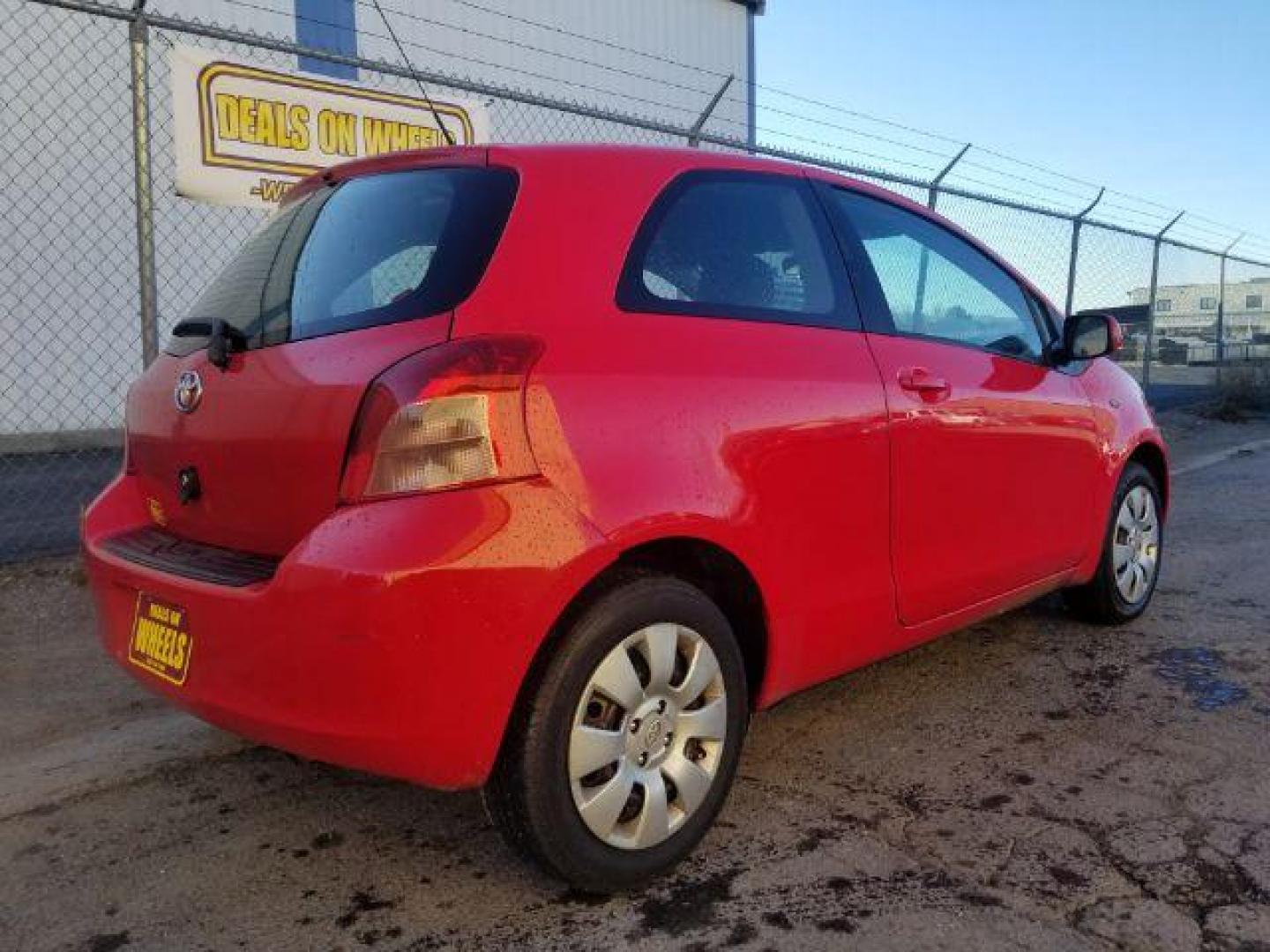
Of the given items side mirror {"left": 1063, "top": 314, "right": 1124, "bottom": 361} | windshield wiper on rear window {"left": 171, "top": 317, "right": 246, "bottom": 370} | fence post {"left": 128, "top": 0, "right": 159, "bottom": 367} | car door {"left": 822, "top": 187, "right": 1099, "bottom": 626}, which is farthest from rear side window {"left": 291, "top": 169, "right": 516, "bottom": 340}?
fence post {"left": 128, "top": 0, "right": 159, "bottom": 367}

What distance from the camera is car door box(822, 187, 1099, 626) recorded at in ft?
10.1

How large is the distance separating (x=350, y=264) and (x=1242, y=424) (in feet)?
43.0

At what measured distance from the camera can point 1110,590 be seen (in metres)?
4.30

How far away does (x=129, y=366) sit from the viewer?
35.8 feet

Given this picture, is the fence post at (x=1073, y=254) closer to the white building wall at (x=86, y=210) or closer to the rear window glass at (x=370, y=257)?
the white building wall at (x=86, y=210)

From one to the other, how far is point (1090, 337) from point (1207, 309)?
13246mm

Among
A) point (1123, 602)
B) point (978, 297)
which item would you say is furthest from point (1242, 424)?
point (978, 297)

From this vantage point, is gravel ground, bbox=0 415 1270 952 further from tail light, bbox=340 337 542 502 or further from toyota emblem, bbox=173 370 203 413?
toyota emblem, bbox=173 370 203 413

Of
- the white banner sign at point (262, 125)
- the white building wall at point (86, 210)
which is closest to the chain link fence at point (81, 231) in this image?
the white building wall at point (86, 210)

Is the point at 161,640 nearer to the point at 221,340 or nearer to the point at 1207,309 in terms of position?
the point at 221,340

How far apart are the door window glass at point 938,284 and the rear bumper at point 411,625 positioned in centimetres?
155

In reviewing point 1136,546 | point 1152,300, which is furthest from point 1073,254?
point 1136,546

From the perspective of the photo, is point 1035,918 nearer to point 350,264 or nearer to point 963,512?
point 963,512

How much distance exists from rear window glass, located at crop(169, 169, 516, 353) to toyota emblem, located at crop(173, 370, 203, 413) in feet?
0.45
